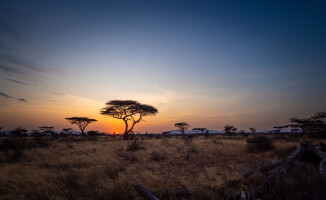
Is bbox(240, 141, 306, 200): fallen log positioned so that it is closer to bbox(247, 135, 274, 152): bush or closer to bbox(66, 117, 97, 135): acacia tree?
bbox(247, 135, 274, 152): bush

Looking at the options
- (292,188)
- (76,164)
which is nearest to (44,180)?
(76,164)

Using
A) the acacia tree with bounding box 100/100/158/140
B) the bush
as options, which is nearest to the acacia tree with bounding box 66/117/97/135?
the acacia tree with bounding box 100/100/158/140

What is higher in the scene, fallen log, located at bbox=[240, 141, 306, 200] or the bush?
fallen log, located at bbox=[240, 141, 306, 200]

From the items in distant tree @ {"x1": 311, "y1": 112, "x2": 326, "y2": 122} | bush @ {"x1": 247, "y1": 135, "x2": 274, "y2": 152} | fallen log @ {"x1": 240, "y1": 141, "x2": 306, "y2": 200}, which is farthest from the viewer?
distant tree @ {"x1": 311, "y1": 112, "x2": 326, "y2": 122}

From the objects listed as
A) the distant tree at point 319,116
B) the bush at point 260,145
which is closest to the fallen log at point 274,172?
the bush at point 260,145

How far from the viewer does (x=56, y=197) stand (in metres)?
4.02

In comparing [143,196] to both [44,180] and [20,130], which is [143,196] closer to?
[44,180]

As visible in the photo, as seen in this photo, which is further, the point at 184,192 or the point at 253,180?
the point at 253,180

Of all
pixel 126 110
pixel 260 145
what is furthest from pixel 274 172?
pixel 126 110

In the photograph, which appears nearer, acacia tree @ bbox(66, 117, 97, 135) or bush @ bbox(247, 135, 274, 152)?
bush @ bbox(247, 135, 274, 152)

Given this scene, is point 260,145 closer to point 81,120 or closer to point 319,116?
point 319,116

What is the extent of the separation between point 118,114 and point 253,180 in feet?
87.2

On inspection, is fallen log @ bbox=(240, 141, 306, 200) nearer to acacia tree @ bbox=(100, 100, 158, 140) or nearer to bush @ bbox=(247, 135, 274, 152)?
bush @ bbox=(247, 135, 274, 152)

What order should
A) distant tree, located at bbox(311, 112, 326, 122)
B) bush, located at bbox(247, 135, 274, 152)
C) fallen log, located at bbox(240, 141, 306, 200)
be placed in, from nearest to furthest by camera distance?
fallen log, located at bbox(240, 141, 306, 200) < bush, located at bbox(247, 135, 274, 152) < distant tree, located at bbox(311, 112, 326, 122)
